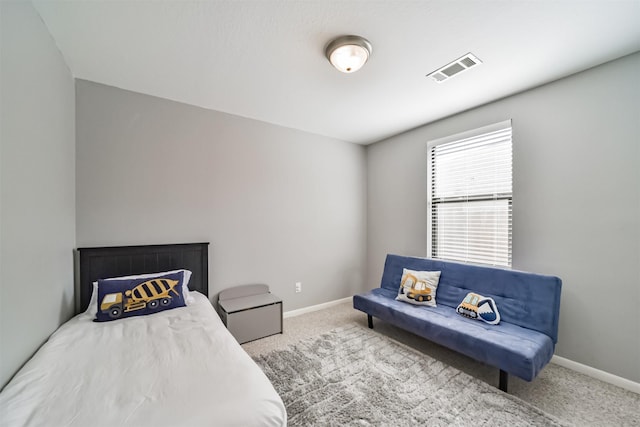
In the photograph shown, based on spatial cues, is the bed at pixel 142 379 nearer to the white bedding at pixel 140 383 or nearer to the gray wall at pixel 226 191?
the white bedding at pixel 140 383

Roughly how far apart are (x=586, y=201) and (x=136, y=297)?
3.89 meters

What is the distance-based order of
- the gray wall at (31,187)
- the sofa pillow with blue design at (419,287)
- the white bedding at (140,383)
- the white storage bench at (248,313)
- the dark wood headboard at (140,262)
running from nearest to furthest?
the white bedding at (140,383), the gray wall at (31,187), the dark wood headboard at (140,262), the white storage bench at (248,313), the sofa pillow with blue design at (419,287)

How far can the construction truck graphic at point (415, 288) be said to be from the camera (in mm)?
2729

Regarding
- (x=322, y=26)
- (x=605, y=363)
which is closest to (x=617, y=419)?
(x=605, y=363)

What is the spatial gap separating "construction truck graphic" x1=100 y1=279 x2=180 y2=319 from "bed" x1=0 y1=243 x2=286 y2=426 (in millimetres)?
80

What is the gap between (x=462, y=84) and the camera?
7.87ft

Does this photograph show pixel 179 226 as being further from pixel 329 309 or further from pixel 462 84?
pixel 462 84

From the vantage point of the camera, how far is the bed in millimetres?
1013

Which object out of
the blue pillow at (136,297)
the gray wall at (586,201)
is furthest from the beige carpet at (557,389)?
the blue pillow at (136,297)

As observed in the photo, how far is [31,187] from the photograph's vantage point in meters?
1.52

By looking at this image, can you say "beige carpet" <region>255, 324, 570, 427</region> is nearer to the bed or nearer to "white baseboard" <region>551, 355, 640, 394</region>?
the bed

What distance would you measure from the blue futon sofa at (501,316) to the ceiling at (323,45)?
1836 mm

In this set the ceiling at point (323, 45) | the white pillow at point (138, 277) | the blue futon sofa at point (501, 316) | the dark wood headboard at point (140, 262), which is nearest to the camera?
the ceiling at point (323, 45)

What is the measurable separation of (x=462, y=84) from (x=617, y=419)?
2741mm
